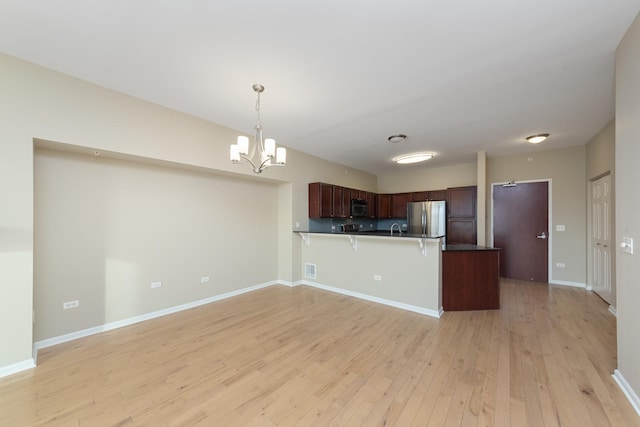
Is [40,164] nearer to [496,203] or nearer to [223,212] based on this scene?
[223,212]

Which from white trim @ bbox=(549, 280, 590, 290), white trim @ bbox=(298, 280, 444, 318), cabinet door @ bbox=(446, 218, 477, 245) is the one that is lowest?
white trim @ bbox=(298, 280, 444, 318)

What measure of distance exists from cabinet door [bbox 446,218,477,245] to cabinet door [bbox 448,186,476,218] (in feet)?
0.46

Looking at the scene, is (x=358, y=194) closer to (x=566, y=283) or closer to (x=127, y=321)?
(x=566, y=283)

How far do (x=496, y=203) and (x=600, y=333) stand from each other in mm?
3280

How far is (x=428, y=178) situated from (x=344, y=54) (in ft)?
17.6

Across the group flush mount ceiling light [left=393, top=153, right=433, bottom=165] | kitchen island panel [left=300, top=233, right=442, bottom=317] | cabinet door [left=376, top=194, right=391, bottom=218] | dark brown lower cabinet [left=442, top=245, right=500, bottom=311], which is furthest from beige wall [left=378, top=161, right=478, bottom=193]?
kitchen island panel [left=300, top=233, right=442, bottom=317]

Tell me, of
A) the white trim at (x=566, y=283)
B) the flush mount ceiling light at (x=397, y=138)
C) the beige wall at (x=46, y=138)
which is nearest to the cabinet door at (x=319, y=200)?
the flush mount ceiling light at (x=397, y=138)

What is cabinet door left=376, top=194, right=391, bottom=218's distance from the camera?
721 centimetres

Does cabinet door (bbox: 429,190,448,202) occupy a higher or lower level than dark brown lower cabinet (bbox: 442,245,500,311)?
higher

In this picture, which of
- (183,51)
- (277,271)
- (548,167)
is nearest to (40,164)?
(183,51)

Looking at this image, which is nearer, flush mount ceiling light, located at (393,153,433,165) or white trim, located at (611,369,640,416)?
white trim, located at (611,369,640,416)

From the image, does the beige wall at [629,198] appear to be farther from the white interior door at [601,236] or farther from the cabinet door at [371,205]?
the cabinet door at [371,205]

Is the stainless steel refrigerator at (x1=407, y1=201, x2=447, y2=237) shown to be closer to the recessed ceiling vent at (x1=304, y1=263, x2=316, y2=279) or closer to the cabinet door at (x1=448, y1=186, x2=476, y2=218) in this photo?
the cabinet door at (x1=448, y1=186, x2=476, y2=218)

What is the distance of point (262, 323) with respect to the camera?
3.27 metres
